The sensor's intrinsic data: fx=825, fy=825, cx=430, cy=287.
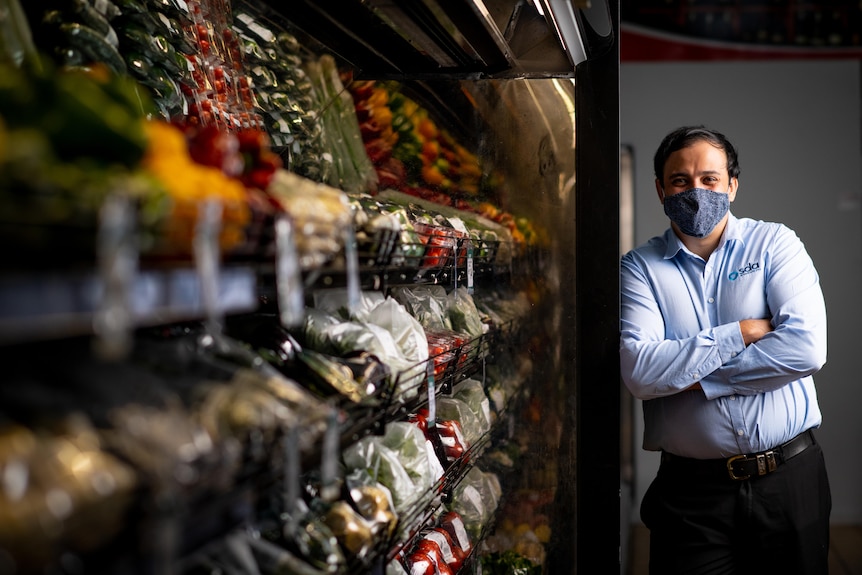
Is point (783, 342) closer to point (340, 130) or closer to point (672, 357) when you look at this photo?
point (672, 357)

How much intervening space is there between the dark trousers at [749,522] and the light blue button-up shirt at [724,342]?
101mm

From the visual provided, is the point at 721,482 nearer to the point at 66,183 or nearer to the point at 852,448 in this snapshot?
the point at 66,183

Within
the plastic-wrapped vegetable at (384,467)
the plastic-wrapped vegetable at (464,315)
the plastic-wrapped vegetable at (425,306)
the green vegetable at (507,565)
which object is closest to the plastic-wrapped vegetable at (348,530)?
the plastic-wrapped vegetable at (384,467)

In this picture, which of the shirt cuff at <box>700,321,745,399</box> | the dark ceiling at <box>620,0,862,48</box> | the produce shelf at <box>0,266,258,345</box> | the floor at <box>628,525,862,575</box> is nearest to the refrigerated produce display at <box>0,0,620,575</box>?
the produce shelf at <box>0,266,258,345</box>

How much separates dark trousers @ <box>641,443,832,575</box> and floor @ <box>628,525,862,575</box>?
2158 millimetres

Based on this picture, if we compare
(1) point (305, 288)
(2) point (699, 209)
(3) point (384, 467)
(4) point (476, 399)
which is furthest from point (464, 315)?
(1) point (305, 288)

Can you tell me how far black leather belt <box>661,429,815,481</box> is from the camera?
251 cm

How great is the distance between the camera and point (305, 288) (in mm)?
1250

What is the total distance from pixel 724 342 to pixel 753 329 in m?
0.12

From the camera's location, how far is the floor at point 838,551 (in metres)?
4.71

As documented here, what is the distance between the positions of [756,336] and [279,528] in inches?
67.1

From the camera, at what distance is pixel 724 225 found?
273cm

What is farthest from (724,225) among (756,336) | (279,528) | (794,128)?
(794,128)

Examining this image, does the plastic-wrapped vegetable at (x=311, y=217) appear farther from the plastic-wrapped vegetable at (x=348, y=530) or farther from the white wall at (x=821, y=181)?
the white wall at (x=821, y=181)
